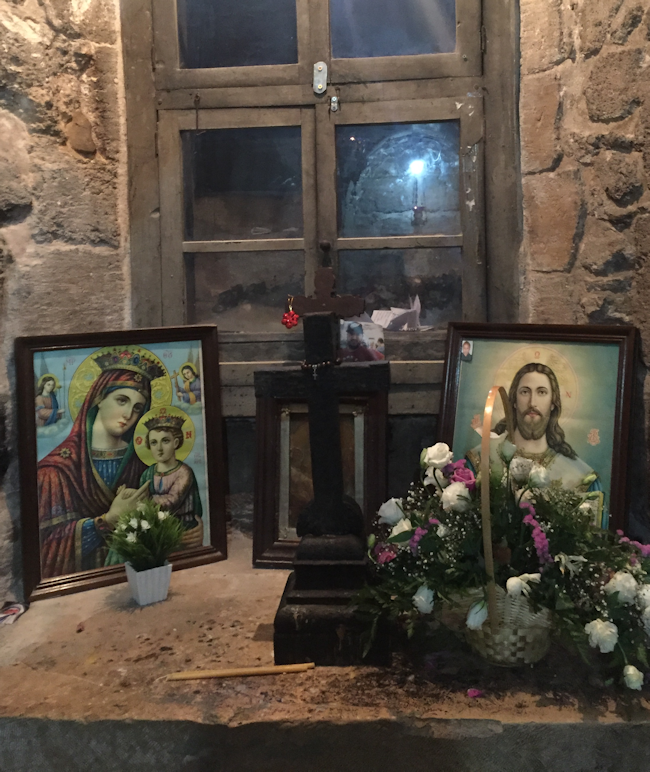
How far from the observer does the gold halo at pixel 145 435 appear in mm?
1771

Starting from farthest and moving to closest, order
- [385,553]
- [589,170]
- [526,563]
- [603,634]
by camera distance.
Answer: [589,170], [385,553], [526,563], [603,634]

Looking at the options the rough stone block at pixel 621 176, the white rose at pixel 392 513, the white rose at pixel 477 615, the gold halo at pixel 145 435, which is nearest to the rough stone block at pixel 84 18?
the gold halo at pixel 145 435

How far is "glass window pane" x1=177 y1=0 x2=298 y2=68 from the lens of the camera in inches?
72.9

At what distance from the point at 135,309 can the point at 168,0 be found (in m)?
0.86

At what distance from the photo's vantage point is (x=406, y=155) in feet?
6.06

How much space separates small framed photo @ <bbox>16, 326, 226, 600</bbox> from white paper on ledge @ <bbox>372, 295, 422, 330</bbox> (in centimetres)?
47

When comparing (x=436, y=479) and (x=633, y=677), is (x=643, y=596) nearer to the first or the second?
(x=633, y=677)

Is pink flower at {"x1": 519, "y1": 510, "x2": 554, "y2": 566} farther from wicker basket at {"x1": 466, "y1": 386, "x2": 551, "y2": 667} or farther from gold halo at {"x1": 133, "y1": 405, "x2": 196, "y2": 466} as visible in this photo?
gold halo at {"x1": 133, "y1": 405, "x2": 196, "y2": 466}

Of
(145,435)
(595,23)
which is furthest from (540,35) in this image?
(145,435)

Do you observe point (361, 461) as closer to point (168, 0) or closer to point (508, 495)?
point (508, 495)

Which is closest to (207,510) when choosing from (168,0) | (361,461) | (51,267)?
(361,461)

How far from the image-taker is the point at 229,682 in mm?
1267

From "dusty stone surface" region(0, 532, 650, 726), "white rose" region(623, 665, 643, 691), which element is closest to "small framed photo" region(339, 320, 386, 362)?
"dusty stone surface" region(0, 532, 650, 726)

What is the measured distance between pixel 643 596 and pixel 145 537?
107cm
